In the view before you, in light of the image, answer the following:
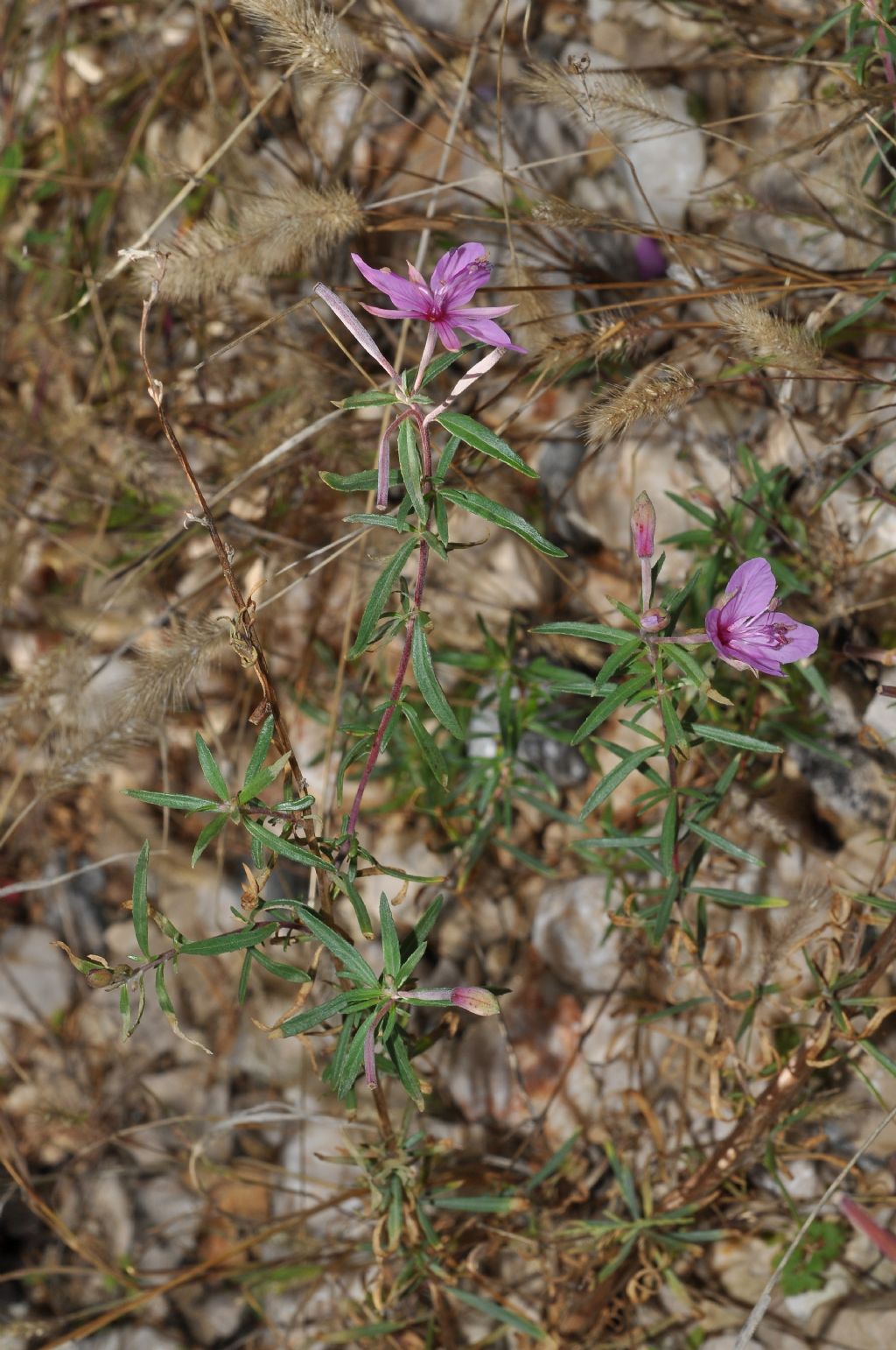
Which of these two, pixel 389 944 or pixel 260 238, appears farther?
pixel 260 238

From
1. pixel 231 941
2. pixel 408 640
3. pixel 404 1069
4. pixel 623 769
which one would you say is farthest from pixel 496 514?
pixel 404 1069

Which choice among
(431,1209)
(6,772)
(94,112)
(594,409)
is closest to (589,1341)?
(431,1209)

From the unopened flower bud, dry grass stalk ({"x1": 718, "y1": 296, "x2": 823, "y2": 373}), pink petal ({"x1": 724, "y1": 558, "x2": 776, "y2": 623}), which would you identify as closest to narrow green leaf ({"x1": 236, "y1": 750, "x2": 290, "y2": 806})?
the unopened flower bud

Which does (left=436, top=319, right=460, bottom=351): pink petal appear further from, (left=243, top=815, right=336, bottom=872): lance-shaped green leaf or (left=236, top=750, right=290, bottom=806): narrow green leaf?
(left=243, top=815, right=336, bottom=872): lance-shaped green leaf

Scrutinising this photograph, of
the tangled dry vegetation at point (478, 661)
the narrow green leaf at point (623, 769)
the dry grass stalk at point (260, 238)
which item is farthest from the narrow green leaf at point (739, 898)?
the dry grass stalk at point (260, 238)

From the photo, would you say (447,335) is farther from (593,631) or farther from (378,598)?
(593,631)

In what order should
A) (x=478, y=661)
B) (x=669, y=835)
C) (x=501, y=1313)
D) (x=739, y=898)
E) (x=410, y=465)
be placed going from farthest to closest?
1. (x=478, y=661)
2. (x=501, y=1313)
3. (x=739, y=898)
4. (x=669, y=835)
5. (x=410, y=465)
